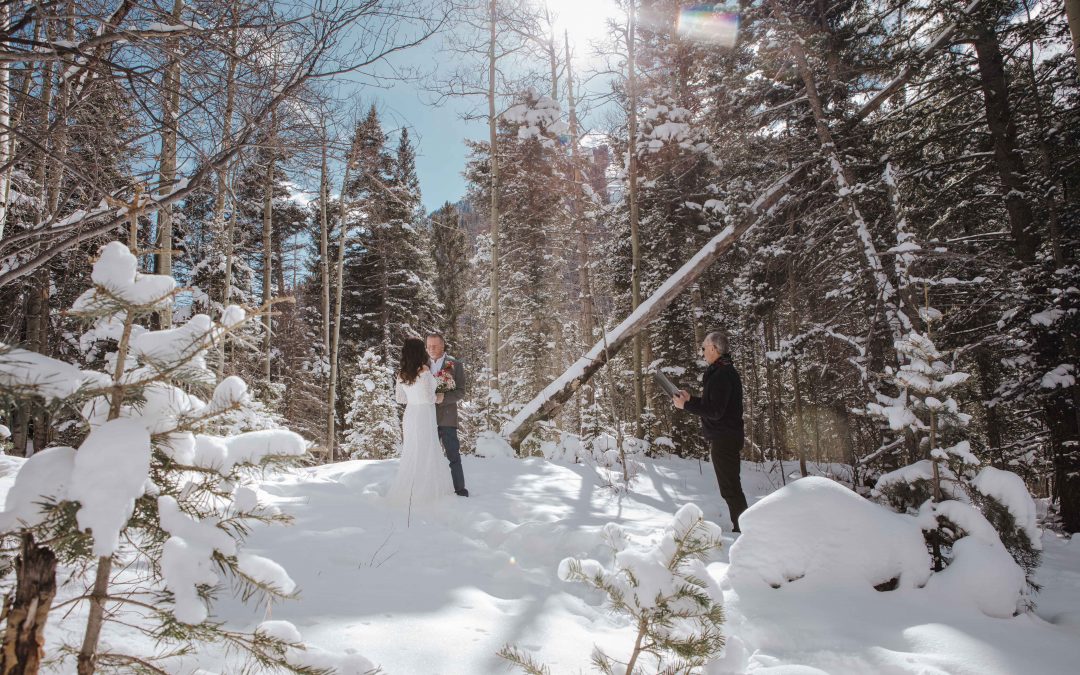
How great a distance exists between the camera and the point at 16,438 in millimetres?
8766

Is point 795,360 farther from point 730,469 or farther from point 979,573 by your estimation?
point 979,573

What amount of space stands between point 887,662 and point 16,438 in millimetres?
12605

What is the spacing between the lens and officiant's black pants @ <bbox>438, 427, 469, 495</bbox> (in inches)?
241

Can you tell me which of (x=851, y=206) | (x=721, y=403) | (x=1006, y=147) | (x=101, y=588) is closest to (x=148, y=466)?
(x=101, y=588)

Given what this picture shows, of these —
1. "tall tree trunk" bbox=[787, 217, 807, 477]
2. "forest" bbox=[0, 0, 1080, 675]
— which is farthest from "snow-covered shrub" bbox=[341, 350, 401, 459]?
"tall tree trunk" bbox=[787, 217, 807, 477]

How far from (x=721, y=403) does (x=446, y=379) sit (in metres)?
3.25

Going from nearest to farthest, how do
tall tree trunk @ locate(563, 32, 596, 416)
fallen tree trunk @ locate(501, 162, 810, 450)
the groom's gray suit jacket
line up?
the groom's gray suit jacket → fallen tree trunk @ locate(501, 162, 810, 450) → tall tree trunk @ locate(563, 32, 596, 416)

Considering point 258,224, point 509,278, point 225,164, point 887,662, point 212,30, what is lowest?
point 887,662

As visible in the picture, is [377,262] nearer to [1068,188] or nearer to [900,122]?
[900,122]

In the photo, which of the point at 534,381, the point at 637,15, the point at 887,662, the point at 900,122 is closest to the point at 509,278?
the point at 534,381

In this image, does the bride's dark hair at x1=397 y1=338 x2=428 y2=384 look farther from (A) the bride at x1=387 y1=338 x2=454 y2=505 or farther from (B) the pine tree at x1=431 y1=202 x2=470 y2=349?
(B) the pine tree at x1=431 y1=202 x2=470 y2=349

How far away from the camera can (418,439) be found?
5941 mm

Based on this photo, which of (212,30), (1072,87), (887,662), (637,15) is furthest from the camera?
(637,15)

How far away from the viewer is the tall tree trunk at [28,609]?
4.09 feet
